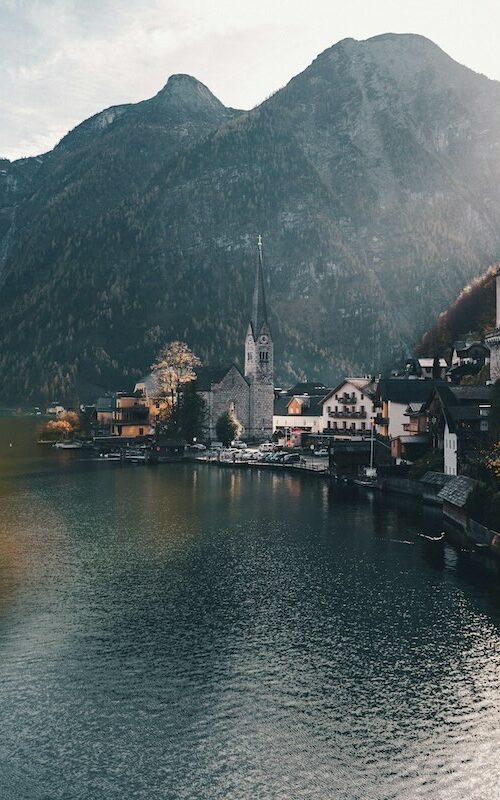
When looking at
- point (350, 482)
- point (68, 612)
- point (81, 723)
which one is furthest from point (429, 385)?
point (81, 723)

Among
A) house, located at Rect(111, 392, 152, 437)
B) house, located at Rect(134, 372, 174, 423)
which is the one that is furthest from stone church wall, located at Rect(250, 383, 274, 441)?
house, located at Rect(111, 392, 152, 437)

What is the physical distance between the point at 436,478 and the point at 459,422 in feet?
23.0

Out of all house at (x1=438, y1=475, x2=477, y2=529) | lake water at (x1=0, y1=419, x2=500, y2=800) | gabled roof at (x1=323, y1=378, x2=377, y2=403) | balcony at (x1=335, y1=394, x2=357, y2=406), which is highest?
gabled roof at (x1=323, y1=378, x2=377, y2=403)

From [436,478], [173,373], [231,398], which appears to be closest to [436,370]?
[436,478]

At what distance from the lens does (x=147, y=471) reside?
124m

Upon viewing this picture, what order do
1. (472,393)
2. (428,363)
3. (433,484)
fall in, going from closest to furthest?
(433,484)
(472,393)
(428,363)

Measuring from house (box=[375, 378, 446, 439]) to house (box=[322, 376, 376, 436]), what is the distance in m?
17.1

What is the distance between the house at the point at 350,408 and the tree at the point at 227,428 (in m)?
18.2

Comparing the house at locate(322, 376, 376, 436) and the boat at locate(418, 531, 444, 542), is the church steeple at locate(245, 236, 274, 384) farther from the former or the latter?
the boat at locate(418, 531, 444, 542)

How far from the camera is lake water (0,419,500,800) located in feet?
94.0

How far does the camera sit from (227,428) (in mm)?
150625

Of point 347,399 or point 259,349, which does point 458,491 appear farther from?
point 259,349

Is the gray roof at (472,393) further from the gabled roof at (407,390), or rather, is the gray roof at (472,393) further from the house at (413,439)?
the gabled roof at (407,390)

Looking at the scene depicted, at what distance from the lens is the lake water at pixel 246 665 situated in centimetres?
2866
